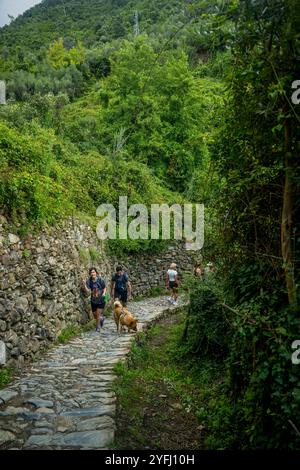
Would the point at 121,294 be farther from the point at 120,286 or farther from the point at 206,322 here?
the point at 206,322

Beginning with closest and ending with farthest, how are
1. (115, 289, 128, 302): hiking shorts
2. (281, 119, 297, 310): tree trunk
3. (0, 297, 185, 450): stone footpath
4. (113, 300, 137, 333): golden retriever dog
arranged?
(281, 119, 297, 310): tree trunk → (0, 297, 185, 450): stone footpath → (113, 300, 137, 333): golden retriever dog → (115, 289, 128, 302): hiking shorts

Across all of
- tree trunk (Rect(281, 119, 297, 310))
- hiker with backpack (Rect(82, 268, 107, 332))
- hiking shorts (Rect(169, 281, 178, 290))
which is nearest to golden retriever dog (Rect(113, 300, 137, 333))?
hiker with backpack (Rect(82, 268, 107, 332))

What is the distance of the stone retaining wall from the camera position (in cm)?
710

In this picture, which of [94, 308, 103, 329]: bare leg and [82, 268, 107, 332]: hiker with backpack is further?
[94, 308, 103, 329]: bare leg

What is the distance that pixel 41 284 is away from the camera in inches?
336

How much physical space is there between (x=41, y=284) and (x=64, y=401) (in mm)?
3637

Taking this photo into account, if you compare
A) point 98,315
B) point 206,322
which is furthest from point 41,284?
point 206,322

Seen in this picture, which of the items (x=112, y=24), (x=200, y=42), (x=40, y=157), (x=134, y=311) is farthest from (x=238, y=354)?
(x=112, y=24)

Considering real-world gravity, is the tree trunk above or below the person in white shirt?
above

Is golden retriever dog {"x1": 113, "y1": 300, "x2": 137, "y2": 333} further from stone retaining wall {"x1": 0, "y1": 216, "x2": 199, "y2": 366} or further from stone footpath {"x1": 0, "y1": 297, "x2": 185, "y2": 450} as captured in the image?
stone retaining wall {"x1": 0, "y1": 216, "x2": 199, "y2": 366}

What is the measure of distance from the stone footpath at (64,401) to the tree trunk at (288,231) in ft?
8.38

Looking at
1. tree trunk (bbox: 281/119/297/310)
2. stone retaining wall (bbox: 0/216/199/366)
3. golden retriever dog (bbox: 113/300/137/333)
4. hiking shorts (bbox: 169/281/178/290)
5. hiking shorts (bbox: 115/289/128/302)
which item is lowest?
hiking shorts (bbox: 169/281/178/290)

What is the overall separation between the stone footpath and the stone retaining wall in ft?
1.91

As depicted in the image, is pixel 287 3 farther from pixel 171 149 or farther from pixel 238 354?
pixel 171 149
